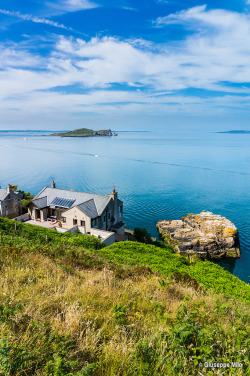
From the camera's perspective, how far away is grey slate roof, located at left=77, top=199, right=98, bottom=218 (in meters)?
34.2

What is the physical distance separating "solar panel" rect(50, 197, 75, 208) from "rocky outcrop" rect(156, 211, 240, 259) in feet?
66.5

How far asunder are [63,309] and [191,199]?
66.8m

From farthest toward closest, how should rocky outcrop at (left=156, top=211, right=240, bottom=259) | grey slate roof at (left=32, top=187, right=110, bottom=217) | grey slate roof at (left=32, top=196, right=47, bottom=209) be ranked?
rocky outcrop at (left=156, top=211, right=240, bottom=259) → grey slate roof at (left=32, top=196, right=47, bottom=209) → grey slate roof at (left=32, top=187, right=110, bottom=217)

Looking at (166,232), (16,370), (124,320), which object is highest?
(16,370)

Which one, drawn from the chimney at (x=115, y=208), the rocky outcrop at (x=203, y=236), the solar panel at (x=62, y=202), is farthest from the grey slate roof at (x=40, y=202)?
the rocky outcrop at (x=203, y=236)

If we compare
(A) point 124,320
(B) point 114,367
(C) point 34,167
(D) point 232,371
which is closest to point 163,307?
(A) point 124,320

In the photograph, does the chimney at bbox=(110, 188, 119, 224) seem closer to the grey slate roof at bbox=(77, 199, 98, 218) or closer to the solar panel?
the grey slate roof at bbox=(77, 199, 98, 218)

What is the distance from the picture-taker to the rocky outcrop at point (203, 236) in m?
42.0

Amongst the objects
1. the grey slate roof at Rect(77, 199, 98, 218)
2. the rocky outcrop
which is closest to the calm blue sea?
the rocky outcrop

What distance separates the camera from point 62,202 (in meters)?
38.3

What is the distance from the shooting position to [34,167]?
360 ft

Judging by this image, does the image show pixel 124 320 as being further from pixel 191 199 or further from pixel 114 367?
pixel 191 199

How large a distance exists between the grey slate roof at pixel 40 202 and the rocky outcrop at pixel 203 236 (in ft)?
78.1

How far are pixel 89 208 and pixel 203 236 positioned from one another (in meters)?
23.5
